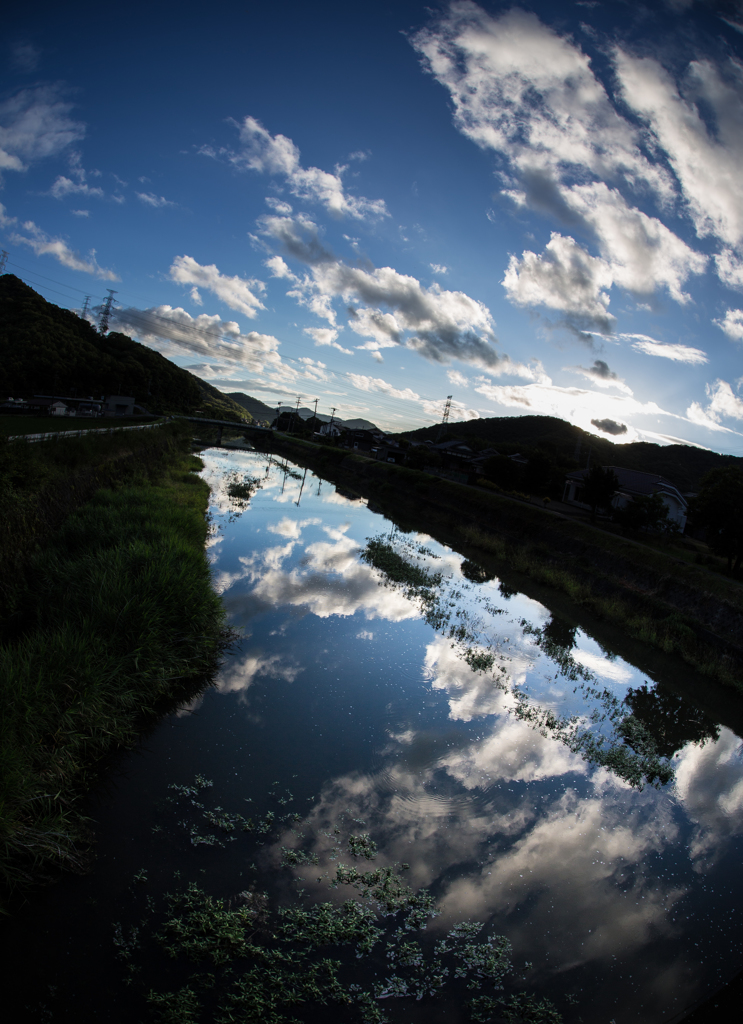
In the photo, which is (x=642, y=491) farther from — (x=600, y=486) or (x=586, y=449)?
(x=586, y=449)

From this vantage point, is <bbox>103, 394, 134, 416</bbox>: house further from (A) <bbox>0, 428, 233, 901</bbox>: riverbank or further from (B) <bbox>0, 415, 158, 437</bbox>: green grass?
(A) <bbox>0, 428, 233, 901</bbox>: riverbank

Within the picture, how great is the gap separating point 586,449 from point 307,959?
110688mm

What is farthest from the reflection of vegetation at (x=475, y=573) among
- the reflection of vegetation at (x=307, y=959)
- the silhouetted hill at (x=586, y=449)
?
the silhouetted hill at (x=586, y=449)

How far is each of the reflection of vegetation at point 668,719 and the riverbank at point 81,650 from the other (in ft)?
31.7

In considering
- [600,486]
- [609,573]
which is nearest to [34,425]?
[609,573]

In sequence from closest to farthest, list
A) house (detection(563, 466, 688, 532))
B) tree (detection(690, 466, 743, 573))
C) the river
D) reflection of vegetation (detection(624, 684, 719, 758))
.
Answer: the river → reflection of vegetation (detection(624, 684, 719, 758)) → tree (detection(690, 466, 743, 573)) → house (detection(563, 466, 688, 532))

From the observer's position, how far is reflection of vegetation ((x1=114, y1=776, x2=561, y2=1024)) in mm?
4066

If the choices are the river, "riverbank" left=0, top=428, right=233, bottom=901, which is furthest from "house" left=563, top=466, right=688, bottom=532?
"riverbank" left=0, top=428, right=233, bottom=901

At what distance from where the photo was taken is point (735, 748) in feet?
36.6

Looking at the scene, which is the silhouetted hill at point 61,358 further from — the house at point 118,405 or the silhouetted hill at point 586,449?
the silhouetted hill at point 586,449

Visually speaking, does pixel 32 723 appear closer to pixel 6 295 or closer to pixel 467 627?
pixel 467 627

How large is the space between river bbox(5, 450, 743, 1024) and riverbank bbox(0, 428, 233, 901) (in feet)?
1.62

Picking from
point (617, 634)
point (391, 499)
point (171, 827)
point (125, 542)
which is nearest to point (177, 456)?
point (391, 499)

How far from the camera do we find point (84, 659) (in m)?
6.79
